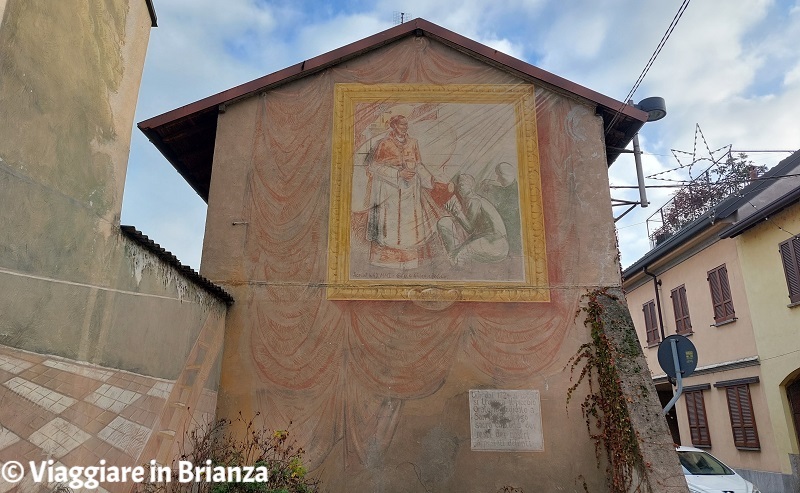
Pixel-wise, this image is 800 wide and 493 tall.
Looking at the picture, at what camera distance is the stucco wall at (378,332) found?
7.86 m

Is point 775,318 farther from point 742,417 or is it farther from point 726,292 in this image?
point 742,417

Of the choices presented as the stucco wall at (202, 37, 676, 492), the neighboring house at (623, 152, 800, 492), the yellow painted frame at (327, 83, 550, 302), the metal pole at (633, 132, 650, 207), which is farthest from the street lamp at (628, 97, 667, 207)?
the neighboring house at (623, 152, 800, 492)

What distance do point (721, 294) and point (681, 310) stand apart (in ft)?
7.61

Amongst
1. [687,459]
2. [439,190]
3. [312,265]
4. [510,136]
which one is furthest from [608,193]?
[687,459]

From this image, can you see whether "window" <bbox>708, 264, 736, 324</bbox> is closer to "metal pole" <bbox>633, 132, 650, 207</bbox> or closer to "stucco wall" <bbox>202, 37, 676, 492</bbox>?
"metal pole" <bbox>633, 132, 650, 207</bbox>

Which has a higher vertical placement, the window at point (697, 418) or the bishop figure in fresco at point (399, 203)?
the bishop figure in fresco at point (399, 203)

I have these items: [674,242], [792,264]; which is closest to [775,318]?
[792,264]

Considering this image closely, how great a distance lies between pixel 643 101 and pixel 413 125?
402cm

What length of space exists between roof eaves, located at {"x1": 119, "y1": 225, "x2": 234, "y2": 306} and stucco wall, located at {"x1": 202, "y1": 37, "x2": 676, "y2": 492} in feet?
2.40

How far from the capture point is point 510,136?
31.0 ft

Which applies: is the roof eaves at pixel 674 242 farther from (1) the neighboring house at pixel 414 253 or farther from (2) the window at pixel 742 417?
(1) the neighboring house at pixel 414 253

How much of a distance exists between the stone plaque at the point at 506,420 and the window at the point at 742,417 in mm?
9257

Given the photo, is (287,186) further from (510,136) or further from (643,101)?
(643,101)

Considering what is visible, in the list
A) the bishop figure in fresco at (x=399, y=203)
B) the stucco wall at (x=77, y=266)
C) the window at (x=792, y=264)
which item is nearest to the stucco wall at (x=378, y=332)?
the bishop figure in fresco at (x=399, y=203)
